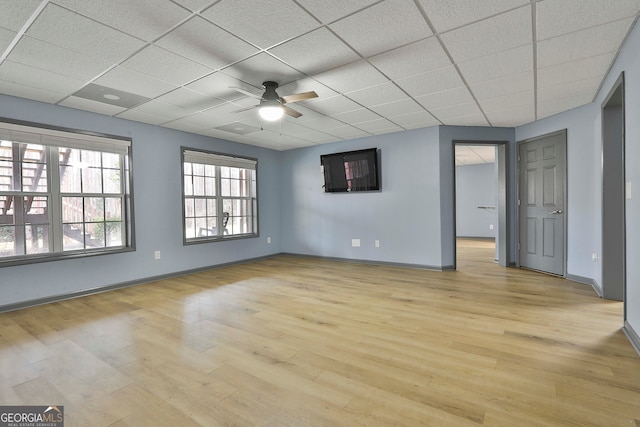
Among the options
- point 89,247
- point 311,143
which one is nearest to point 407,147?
point 311,143

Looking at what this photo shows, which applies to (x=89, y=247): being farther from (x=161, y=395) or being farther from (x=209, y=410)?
(x=209, y=410)

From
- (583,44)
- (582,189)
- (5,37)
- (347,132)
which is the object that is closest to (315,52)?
(583,44)

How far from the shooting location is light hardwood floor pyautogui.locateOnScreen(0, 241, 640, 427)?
1653mm

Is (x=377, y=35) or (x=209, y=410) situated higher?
(x=377, y=35)

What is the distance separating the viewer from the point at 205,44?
2453 millimetres

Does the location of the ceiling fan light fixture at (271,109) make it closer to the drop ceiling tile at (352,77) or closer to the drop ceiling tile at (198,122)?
the drop ceiling tile at (352,77)

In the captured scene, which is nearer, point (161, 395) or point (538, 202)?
point (161, 395)

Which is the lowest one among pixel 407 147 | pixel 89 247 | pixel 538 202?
pixel 89 247

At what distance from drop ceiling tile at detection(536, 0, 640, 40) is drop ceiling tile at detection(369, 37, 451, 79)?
0.71 meters

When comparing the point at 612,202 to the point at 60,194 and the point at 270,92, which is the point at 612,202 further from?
the point at 60,194

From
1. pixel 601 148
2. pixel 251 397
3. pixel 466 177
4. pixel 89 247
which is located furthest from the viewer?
pixel 466 177

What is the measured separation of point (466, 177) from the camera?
9891 millimetres

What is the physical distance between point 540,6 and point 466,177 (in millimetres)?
8501

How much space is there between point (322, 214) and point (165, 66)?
165 inches
